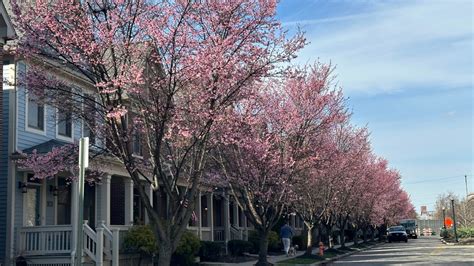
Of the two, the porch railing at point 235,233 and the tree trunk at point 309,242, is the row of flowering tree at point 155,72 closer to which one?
the tree trunk at point 309,242

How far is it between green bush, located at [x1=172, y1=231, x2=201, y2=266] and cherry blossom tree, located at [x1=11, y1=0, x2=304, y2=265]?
7915 mm

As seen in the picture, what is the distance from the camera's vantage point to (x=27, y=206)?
719 inches

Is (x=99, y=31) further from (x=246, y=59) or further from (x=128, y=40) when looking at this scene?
(x=246, y=59)

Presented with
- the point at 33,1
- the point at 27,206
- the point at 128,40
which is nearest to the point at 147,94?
the point at 128,40

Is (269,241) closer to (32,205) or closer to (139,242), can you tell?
(139,242)

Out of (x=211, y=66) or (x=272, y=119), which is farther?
(x=272, y=119)

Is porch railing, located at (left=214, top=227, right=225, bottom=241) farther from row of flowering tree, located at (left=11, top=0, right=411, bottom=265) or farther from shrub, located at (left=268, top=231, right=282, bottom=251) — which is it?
row of flowering tree, located at (left=11, top=0, right=411, bottom=265)

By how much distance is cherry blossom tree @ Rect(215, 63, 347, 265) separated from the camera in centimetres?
1923

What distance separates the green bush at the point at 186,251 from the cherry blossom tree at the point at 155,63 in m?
7.92

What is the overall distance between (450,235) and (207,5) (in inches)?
1927

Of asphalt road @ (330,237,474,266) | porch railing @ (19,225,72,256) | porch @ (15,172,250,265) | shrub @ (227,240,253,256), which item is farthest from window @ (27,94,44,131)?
asphalt road @ (330,237,474,266)

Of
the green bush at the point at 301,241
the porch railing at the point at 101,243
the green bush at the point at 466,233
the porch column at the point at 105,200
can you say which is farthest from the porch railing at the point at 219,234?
the green bush at the point at 466,233

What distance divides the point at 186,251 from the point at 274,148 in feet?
16.1

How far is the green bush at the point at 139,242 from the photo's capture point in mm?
19109
